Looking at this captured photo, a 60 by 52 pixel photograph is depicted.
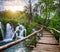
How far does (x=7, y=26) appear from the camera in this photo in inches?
1192

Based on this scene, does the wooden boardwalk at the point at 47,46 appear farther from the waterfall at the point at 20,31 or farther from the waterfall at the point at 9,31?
the waterfall at the point at 9,31

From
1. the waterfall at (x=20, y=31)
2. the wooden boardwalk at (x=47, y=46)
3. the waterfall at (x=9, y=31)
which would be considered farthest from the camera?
the waterfall at (x=9, y=31)

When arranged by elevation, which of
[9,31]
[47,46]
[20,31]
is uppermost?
Result: [47,46]

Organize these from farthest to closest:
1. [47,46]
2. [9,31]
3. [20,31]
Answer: [9,31] → [20,31] → [47,46]

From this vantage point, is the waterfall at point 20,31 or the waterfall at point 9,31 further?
the waterfall at point 9,31

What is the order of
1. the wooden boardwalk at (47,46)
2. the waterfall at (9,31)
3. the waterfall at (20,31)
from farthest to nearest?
1. the waterfall at (9,31)
2. the waterfall at (20,31)
3. the wooden boardwalk at (47,46)

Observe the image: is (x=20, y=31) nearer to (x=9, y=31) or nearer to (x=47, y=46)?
(x=9, y=31)

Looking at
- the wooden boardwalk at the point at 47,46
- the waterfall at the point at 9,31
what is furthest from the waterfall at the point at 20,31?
the wooden boardwalk at the point at 47,46

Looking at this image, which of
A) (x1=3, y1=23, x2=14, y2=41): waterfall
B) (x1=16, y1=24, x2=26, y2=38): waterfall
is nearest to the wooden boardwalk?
(x1=16, y1=24, x2=26, y2=38): waterfall

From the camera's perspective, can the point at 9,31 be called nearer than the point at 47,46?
No

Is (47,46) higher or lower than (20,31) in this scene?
higher

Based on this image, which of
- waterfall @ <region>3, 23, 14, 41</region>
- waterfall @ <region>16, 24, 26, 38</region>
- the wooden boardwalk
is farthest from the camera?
waterfall @ <region>3, 23, 14, 41</region>

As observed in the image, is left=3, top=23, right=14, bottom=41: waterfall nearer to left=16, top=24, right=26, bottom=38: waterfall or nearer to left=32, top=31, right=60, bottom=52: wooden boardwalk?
left=16, top=24, right=26, bottom=38: waterfall

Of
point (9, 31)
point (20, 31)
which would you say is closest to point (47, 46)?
point (20, 31)
